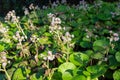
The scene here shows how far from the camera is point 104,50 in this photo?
116 inches

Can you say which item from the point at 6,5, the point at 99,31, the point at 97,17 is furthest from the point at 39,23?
the point at 6,5

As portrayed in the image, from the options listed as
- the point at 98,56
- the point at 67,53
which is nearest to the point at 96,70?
the point at 98,56

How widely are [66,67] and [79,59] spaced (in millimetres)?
153

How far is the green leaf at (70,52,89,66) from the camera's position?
9.40 ft

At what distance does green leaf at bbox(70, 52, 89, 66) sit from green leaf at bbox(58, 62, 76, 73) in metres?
0.06

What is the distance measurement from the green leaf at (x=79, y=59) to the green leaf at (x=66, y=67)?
63 mm

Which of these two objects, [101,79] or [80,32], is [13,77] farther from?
[80,32]

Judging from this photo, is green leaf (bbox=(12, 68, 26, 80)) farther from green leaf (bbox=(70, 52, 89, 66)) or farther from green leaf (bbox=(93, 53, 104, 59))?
green leaf (bbox=(93, 53, 104, 59))

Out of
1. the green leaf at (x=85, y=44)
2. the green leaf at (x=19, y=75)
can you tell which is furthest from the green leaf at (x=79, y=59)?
the green leaf at (x=19, y=75)

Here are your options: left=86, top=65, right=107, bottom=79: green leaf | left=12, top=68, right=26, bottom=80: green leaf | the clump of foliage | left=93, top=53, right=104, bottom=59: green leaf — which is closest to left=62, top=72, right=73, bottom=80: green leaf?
the clump of foliage

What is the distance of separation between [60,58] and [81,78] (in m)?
0.39

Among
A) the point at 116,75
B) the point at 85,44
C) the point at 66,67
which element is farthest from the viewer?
the point at 85,44

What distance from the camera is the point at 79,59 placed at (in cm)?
288

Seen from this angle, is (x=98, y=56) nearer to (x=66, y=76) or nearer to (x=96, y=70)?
(x=96, y=70)
